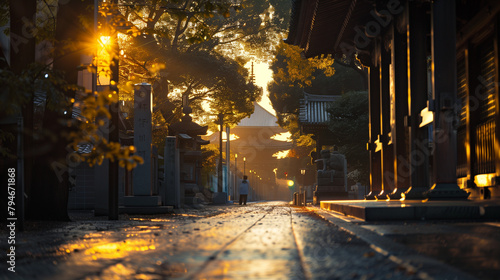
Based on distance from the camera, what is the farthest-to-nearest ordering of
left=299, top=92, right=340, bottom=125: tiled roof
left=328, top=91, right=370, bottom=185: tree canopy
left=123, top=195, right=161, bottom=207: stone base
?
1. left=299, top=92, right=340, bottom=125: tiled roof
2. left=328, top=91, right=370, bottom=185: tree canopy
3. left=123, top=195, right=161, bottom=207: stone base

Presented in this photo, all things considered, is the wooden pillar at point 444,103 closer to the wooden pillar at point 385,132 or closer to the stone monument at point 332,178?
the wooden pillar at point 385,132

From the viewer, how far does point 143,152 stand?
579 inches

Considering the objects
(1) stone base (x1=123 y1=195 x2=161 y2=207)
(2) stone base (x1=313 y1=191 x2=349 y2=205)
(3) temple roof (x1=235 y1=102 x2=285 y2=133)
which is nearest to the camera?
(1) stone base (x1=123 y1=195 x2=161 y2=207)

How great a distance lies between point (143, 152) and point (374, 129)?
5.66m

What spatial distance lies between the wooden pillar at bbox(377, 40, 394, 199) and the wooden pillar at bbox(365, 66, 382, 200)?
4.02 ft

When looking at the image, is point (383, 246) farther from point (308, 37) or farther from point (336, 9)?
point (308, 37)

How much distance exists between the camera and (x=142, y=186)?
14.6 metres

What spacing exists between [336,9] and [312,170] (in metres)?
37.3

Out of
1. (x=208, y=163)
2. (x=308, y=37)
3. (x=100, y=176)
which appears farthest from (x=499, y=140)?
(x=208, y=163)

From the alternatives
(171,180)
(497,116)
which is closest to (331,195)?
(171,180)

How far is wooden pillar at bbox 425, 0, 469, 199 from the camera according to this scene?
8.08 m

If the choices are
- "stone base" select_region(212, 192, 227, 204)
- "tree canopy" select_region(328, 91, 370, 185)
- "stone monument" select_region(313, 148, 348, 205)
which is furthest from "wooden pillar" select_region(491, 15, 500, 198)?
"stone base" select_region(212, 192, 227, 204)

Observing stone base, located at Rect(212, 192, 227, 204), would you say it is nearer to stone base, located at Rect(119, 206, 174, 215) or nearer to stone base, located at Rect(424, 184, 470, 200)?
stone base, located at Rect(119, 206, 174, 215)

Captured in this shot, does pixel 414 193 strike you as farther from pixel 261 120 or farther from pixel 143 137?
pixel 261 120
